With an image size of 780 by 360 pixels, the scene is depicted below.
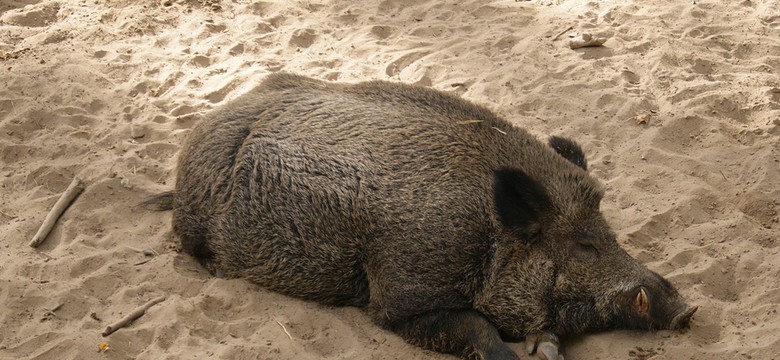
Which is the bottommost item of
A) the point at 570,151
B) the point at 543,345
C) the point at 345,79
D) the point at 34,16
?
the point at 543,345

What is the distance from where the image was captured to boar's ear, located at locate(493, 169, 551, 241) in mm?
4738

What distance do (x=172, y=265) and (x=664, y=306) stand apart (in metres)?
3.06

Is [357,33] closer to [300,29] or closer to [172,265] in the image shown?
[300,29]

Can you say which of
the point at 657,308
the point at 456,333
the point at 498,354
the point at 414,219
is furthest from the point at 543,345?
the point at 414,219

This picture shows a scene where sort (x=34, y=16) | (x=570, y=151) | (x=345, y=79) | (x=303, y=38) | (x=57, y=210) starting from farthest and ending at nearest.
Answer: (x=34, y=16) < (x=303, y=38) < (x=345, y=79) < (x=57, y=210) < (x=570, y=151)

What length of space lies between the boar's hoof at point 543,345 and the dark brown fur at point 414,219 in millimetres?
22

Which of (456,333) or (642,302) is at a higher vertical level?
(642,302)

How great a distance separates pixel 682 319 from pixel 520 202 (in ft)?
3.44

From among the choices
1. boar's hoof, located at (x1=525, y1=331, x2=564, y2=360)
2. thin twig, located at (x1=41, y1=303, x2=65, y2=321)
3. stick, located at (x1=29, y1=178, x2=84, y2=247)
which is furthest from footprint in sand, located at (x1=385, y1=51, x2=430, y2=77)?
thin twig, located at (x1=41, y1=303, x2=65, y2=321)

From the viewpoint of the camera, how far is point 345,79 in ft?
24.9

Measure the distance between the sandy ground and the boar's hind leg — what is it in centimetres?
10

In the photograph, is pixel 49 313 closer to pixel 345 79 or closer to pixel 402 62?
pixel 345 79

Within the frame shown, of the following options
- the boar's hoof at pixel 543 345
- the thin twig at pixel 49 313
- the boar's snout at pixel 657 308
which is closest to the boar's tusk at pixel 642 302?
the boar's snout at pixel 657 308

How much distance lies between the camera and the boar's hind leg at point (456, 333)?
187 inches
